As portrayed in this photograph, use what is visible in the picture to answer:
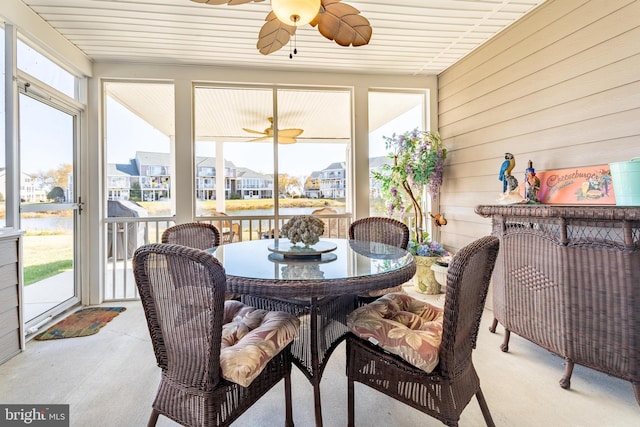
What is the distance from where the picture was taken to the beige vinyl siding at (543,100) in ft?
6.23

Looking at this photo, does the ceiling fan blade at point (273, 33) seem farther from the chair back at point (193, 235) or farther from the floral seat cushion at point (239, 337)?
the floral seat cushion at point (239, 337)

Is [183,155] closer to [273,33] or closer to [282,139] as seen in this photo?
[282,139]

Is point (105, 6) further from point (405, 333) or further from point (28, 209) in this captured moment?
point (405, 333)

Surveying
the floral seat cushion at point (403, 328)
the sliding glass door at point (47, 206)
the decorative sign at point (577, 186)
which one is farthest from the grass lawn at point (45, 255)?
the decorative sign at point (577, 186)

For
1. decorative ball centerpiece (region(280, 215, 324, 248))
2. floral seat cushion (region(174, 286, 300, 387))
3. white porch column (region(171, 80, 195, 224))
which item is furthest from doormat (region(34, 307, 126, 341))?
decorative ball centerpiece (region(280, 215, 324, 248))

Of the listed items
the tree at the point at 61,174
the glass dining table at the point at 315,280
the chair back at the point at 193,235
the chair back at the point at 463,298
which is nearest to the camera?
the chair back at the point at 463,298

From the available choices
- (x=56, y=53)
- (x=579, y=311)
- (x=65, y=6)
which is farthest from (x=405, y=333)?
(x=56, y=53)

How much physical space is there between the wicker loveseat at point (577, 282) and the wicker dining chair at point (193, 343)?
5.86 ft

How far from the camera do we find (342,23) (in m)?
1.82

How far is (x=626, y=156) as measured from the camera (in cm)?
187

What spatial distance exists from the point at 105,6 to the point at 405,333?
128 inches

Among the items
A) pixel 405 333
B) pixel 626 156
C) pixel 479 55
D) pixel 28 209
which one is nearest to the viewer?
pixel 405 333

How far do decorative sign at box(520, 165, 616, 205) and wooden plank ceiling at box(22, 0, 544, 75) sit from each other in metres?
1.46

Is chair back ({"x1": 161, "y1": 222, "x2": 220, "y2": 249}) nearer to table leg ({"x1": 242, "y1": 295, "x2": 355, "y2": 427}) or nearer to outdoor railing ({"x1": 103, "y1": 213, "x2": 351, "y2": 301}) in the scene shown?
table leg ({"x1": 242, "y1": 295, "x2": 355, "y2": 427})
